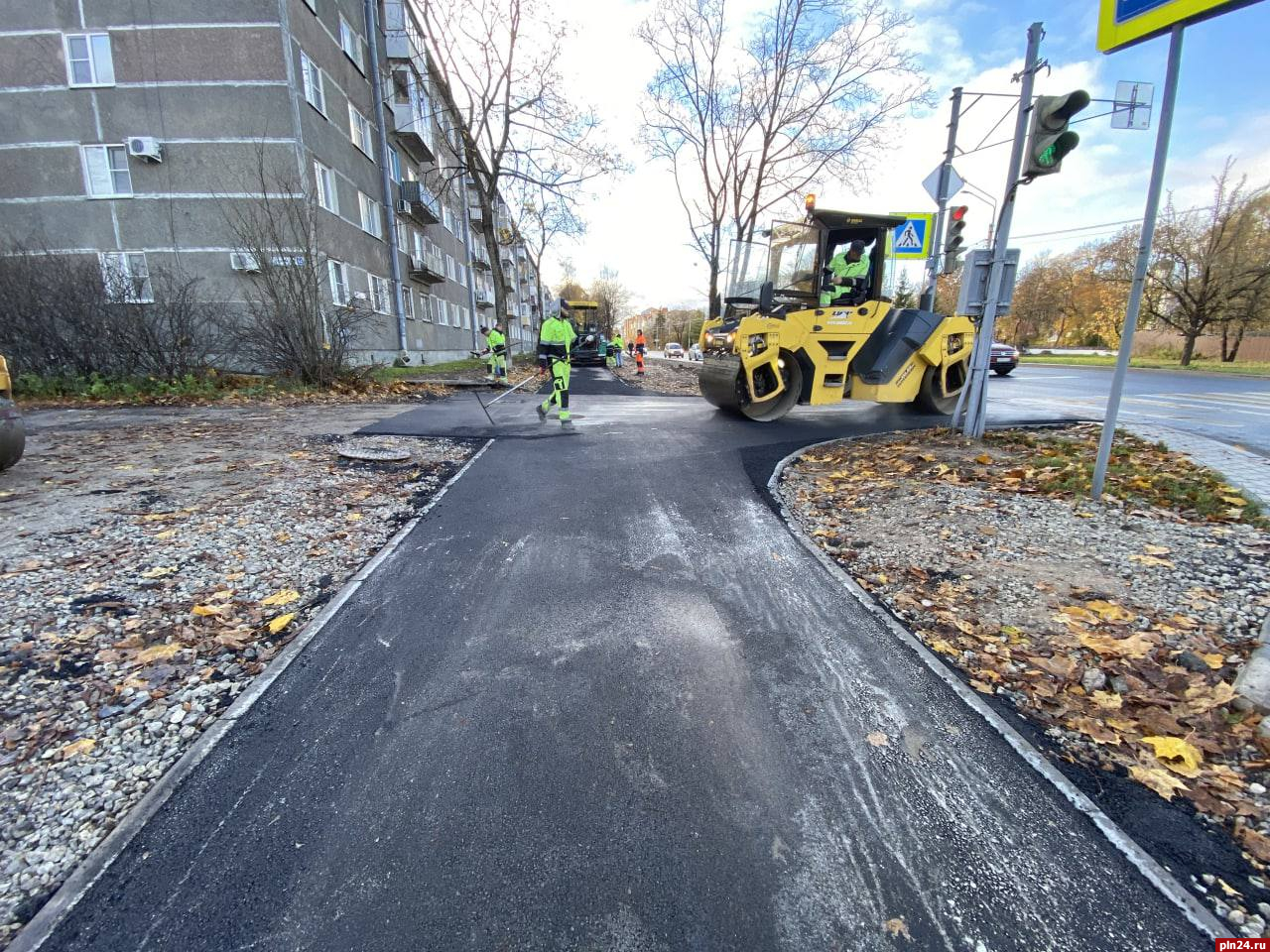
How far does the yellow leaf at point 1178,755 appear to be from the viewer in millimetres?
2137

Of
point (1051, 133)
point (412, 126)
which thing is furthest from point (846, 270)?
point (412, 126)

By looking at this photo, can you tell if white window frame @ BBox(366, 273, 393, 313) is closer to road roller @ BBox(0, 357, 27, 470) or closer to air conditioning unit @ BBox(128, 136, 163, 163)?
air conditioning unit @ BBox(128, 136, 163, 163)

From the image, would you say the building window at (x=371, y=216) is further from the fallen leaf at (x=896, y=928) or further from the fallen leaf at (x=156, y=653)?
the fallen leaf at (x=896, y=928)

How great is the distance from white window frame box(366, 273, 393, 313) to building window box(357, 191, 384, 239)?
165 centimetres

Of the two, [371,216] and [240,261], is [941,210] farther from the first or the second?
[371,216]

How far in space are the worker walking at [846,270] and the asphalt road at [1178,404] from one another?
4016mm

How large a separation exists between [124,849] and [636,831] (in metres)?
1.62

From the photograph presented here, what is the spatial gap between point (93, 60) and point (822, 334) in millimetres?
20963

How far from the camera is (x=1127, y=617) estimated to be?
3.12 metres

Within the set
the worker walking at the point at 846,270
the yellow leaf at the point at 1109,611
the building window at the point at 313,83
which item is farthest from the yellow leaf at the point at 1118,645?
the building window at the point at 313,83

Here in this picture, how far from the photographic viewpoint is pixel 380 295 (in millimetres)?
21484

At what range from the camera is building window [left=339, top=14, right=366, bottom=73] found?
744 inches

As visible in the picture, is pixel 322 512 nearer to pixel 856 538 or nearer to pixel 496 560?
pixel 496 560

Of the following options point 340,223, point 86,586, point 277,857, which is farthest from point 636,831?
point 340,223
